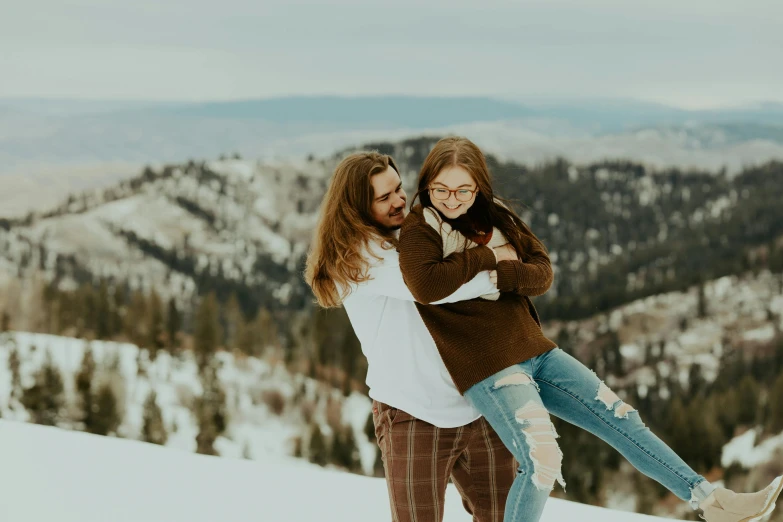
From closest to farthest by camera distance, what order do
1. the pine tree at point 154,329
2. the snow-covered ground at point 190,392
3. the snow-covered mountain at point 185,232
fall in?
the snow-covered ground at point 190,392
the pine tree at point 154,329
the snow-covered mountain at point 185,232

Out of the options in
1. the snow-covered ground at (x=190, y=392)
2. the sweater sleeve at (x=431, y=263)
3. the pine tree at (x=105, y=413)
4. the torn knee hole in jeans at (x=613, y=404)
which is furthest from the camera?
the snow-covered ground at (x=190, y=392)

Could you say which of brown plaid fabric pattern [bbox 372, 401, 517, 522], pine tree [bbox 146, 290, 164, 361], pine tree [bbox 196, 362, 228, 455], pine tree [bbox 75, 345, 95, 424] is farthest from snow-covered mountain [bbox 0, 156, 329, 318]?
brown plaid fabric pattern [bbox 372, 401, 517, 522]

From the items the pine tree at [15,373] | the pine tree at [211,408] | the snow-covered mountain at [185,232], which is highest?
the snow-covered mountain at [185,232]

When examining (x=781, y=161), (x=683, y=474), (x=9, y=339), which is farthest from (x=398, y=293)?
(x=781, y=161)

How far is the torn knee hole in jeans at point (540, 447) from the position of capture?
1.67m

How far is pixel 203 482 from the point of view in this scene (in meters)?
3.62

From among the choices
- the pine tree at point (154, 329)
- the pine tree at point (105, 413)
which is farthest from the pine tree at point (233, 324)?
the pine tree at point (105, 413)

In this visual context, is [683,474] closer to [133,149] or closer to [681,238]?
[681,238]

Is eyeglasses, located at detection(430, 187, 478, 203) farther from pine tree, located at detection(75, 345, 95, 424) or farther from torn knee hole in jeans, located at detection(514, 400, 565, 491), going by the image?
pine tree, located at detection(75, 345, 95, 424)

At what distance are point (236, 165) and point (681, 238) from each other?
49.9m

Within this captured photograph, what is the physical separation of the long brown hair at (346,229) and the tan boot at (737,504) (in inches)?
35.8

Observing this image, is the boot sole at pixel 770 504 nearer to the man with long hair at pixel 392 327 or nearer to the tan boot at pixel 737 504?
the tan boot at pixel 737 504

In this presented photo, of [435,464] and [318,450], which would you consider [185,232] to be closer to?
[318,450]

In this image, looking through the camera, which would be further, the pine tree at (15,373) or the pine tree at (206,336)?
the pine tree at (206,336)
